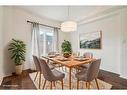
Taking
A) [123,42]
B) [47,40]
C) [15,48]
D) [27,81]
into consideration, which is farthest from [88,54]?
[15,48]

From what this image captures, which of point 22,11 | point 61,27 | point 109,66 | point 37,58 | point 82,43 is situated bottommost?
point 109,66

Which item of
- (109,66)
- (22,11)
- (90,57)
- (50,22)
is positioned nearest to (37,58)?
(50,22)

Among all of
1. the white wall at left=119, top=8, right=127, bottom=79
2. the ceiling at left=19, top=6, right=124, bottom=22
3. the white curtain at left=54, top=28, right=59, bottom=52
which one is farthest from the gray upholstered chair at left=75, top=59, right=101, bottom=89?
the ceiling at left=19, top=6, right=124, bottom=22

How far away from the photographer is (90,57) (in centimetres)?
170

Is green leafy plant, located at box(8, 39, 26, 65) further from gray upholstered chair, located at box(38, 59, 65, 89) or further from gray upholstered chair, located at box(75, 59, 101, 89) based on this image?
gray upholstered chair, located at box(75, 59, 101, 89)

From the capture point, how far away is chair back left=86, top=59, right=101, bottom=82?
1501mm

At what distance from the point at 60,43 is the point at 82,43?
329 mm

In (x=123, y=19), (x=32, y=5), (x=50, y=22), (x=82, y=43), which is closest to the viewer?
(x=32, y=5)

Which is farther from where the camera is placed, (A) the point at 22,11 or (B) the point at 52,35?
(B) the point at 52,35

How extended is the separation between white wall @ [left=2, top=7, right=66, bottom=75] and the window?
92mm

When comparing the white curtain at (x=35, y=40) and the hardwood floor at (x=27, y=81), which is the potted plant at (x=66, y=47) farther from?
the hardwood floor at (x=27, y=81)

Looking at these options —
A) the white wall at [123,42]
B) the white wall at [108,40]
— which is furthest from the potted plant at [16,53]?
the white wall at [123,42]

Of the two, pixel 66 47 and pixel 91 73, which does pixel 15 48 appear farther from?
pixel 91 73

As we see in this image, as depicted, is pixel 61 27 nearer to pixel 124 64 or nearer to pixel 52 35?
pixel 52 35
